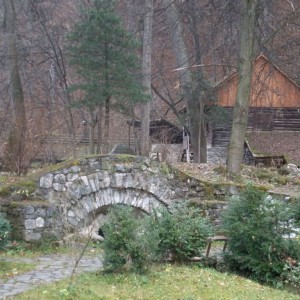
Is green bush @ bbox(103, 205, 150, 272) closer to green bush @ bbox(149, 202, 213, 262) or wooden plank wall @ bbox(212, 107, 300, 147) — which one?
green bush @ bbox(149, 202, 213, 262)

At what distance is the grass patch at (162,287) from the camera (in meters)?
6.70

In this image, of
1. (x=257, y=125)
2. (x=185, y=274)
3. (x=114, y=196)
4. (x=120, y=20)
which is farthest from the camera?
(x=257, y=125)

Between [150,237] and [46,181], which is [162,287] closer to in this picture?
[150,237]

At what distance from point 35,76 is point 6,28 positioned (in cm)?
644

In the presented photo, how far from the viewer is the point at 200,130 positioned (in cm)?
1981

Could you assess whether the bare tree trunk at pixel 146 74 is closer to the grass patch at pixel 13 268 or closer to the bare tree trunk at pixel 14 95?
the bare tree trunk at pixel 14 95

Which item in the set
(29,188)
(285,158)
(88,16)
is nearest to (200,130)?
(285,158)

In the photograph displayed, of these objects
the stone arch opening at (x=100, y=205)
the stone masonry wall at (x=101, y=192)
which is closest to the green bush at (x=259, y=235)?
the stone masonry wall at (x=101, y=192)

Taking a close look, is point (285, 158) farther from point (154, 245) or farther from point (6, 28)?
point (154, 245)

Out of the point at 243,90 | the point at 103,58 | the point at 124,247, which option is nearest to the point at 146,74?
the point at 103,58

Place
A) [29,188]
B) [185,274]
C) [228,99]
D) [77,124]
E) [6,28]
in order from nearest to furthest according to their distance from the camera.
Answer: [185,274]
[29,188]
[6,28]
[228,99]
[77,124]

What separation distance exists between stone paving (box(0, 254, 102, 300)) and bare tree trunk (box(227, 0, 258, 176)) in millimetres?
5415

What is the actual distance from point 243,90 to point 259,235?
615 centimetres

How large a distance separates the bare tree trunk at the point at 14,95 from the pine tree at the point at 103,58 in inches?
66.1
